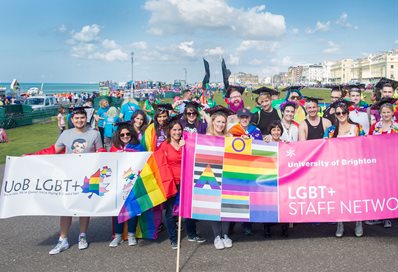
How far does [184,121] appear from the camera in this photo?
5645 mm

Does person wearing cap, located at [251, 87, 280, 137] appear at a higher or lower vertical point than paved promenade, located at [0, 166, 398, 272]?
higher

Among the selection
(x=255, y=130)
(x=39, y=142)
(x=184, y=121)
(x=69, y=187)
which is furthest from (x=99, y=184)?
(x=39, y=142)

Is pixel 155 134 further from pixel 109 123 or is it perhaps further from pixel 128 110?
pixel 109 123

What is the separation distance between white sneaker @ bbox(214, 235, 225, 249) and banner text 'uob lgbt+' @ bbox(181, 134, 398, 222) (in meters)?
0.33

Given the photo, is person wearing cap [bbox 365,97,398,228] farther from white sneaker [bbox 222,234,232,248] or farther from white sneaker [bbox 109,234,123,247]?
white sneaker [bbox 109,234,123,247]

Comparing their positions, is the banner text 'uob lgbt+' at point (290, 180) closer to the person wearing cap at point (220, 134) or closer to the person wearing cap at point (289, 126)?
the person wearing cap at point (220, 134)

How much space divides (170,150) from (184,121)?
90cm

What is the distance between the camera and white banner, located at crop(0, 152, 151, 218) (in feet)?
15.7

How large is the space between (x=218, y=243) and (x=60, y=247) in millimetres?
2055

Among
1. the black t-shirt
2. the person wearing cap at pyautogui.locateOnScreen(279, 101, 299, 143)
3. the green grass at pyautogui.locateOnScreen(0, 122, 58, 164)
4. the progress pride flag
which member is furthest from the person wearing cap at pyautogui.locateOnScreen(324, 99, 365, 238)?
the green grass at pyautogui.locateOnScreen(0, 122, 58, 164)

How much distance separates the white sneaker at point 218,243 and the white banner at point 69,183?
132cm

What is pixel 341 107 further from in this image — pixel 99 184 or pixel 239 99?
pixel 99 184

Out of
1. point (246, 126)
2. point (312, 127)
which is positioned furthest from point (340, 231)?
point (246, 126)

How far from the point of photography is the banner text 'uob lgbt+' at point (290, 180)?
4715 mm
